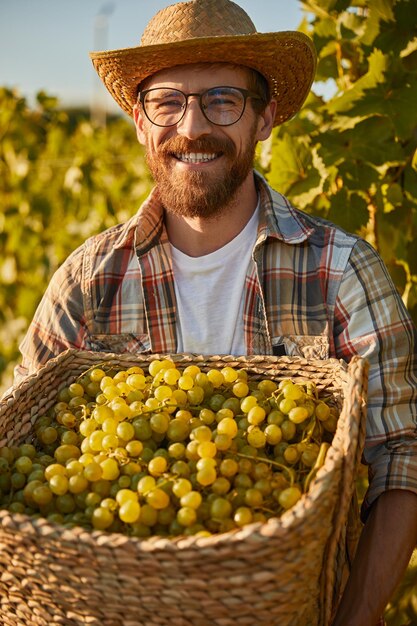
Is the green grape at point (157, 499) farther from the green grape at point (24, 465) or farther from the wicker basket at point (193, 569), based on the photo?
the green grape at point (24, 465)

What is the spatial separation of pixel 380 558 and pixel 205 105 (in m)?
1.18

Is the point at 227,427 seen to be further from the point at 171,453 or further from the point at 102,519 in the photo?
the point at 102,519

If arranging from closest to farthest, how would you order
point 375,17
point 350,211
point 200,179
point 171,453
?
1. point 171,453
2. point 200,179
3. point 375,17
4. point 350,211

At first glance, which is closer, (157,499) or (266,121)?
(157,499)

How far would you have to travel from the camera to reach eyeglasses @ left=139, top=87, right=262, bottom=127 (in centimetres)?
203

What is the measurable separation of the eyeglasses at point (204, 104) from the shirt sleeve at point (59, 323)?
461 mm

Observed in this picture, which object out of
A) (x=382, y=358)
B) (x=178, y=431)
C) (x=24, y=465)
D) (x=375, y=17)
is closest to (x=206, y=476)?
(x=178, y=431)

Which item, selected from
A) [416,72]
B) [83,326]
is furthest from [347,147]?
[83,326]

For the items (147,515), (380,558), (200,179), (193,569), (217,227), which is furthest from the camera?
(217,227)

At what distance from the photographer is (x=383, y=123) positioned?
242 centimetres

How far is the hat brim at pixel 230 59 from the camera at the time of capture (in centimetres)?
194

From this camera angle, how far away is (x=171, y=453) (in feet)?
4.55

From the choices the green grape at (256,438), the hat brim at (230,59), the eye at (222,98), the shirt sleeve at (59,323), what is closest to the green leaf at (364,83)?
the hat brim at (230,59)

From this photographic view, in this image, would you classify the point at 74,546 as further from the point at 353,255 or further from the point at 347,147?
the point at 347,147
